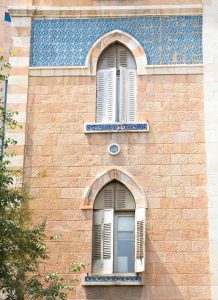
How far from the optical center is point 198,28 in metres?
16.2

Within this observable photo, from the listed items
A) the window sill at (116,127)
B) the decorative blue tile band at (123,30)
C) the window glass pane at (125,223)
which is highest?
the decorative blue tile band at (123,30)

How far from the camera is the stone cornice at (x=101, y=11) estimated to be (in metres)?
16.3

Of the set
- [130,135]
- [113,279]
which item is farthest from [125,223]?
[130,135]

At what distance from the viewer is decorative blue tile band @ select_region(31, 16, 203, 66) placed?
1606 centimetres

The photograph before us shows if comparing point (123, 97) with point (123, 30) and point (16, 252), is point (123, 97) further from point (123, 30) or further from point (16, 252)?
point (16, 252)

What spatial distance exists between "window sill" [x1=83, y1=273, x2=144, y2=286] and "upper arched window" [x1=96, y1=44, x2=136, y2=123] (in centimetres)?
352

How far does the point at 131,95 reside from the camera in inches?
625

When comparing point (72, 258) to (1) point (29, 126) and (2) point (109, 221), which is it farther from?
(1) point (29, 126)

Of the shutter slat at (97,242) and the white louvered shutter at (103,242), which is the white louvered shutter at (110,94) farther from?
the shutter slat at (97,242)

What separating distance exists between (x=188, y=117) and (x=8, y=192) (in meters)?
5.09

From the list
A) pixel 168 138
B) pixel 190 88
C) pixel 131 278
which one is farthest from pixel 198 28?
pixel 131 278

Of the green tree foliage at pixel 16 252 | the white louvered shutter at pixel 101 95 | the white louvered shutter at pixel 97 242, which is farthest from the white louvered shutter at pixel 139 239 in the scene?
the white louvered shutter at pixel 101 95

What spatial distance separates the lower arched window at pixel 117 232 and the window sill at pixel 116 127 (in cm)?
120

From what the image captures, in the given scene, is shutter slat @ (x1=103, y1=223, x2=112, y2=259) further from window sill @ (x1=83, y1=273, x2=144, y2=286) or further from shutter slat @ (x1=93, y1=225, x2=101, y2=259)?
window sill @ (x1=83, y1=273, x2=144, y2=286)
